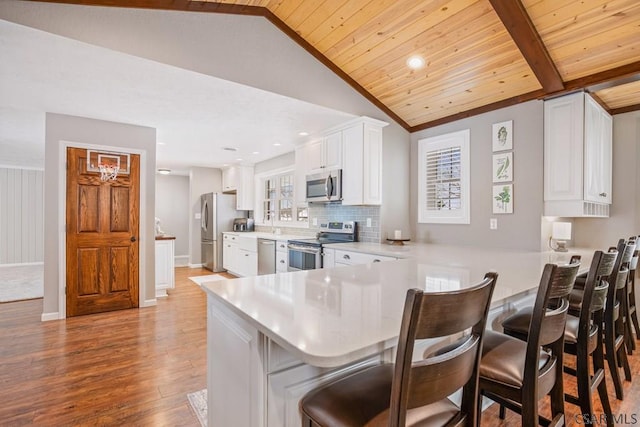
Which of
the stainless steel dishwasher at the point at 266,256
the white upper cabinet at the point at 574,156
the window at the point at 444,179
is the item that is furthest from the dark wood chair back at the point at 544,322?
the stainless steel dishwasher at the point at 266,256

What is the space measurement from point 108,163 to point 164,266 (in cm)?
171

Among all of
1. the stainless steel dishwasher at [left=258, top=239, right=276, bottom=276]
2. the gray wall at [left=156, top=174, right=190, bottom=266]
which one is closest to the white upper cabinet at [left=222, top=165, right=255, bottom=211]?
the stainless steel dishwasher at [left=258, top=239, right=276, bottom=276]

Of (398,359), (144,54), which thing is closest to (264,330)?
(398,359)

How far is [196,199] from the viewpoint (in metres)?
7.55

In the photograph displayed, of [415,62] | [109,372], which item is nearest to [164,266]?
[109,372]

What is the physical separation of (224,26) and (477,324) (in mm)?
3145

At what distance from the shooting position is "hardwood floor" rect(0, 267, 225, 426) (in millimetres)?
1976

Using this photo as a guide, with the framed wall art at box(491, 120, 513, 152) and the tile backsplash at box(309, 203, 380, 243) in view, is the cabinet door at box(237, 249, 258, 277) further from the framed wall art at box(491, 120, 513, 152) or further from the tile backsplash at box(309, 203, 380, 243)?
the framed wall art at box(491, 120, 513, 152)

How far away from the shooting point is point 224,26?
2918 millimetres

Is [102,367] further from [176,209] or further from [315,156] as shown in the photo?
[176,209]

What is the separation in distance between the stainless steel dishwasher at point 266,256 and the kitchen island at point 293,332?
3.23m

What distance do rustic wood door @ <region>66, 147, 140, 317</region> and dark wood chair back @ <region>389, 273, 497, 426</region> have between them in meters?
4.30

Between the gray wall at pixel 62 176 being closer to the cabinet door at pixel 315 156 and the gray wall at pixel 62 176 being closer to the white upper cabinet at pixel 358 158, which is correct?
the cabinet door at pixel 315 156

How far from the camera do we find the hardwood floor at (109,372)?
196 centimetres
